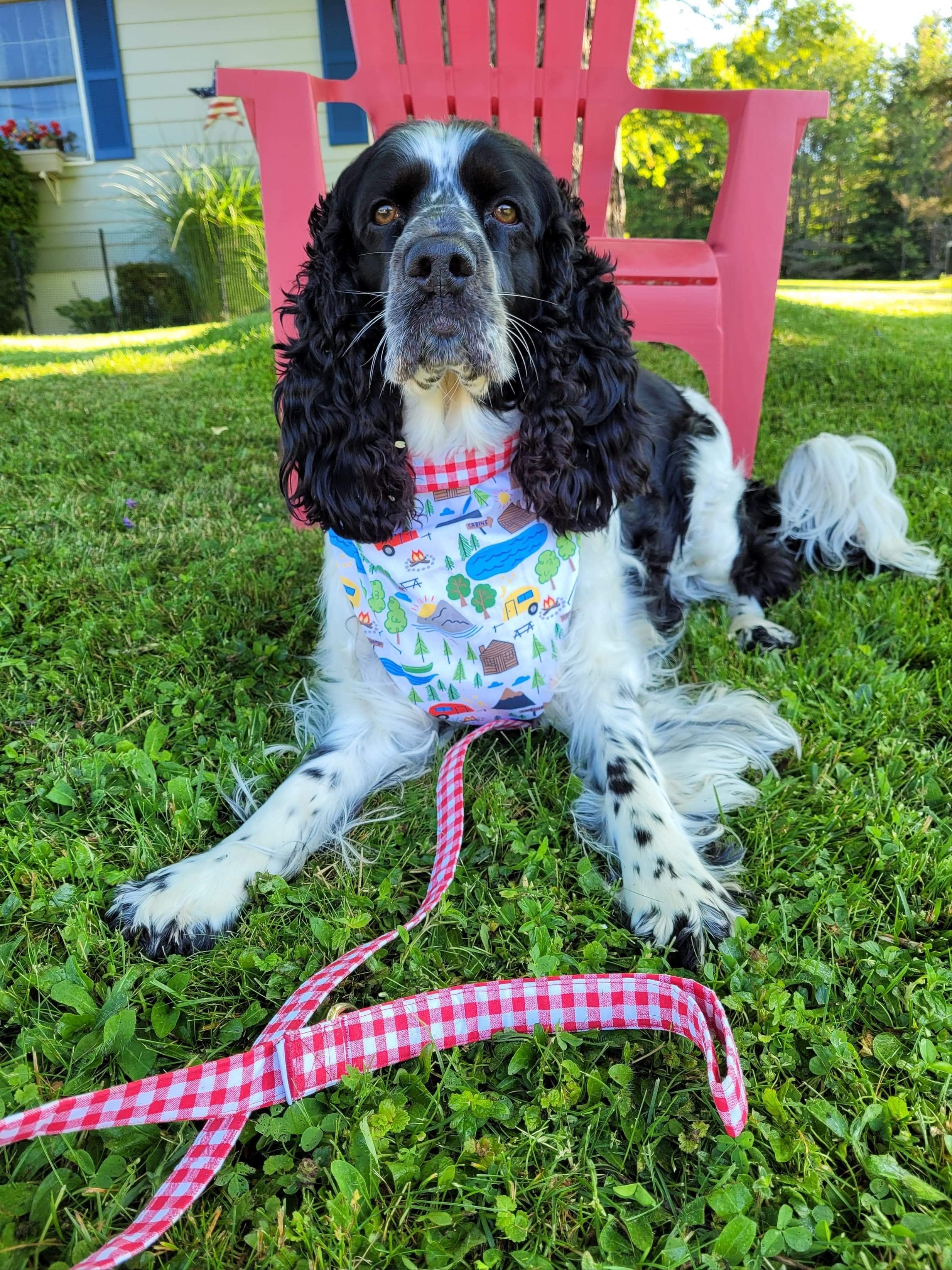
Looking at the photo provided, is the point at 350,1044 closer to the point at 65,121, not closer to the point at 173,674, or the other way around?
the point at 173,674

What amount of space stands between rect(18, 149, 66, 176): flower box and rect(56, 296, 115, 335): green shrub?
158 centimetres

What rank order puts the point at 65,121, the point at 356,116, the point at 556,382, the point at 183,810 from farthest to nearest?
the point at 65,121, the point at 356,116, the point at 556,382, the point at 183,810

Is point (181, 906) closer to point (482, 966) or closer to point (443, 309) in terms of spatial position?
point (482, 966)

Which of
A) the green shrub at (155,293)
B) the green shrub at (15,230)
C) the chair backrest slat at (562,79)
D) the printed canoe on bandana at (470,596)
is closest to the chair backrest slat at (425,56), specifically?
the chair backrest slat at (562,79)

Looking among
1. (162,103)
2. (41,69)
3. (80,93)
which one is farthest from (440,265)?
(41,69)

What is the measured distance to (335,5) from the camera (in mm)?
9961

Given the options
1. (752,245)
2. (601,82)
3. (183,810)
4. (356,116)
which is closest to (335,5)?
(356,116)

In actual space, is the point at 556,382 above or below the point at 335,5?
below

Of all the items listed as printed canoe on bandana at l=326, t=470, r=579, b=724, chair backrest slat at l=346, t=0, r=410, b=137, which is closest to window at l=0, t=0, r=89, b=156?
chair backrest slat at l=346, t=0, r=410, b=137

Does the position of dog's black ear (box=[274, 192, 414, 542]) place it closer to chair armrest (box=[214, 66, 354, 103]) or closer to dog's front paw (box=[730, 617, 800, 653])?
dog's front paw (box=[730, 617, 800, 653])

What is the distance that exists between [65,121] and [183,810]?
12873mm

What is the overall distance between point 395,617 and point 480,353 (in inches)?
24.4

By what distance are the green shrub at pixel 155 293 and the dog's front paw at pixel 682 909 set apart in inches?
432

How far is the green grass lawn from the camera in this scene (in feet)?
3.44
